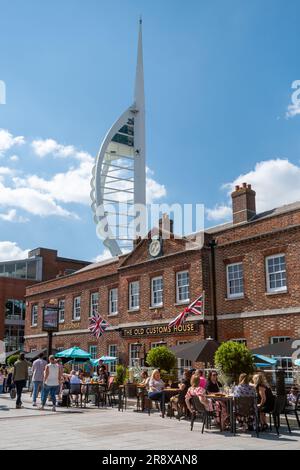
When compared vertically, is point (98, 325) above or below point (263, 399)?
above

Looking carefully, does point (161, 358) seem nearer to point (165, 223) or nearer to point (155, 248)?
point (155, 248)

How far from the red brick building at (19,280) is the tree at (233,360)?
33.1m

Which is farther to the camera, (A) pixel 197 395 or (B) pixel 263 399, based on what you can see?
(A) pixel 197 395

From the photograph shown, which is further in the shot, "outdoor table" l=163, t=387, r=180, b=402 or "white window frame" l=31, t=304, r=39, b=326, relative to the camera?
"white window frame" l=31, t=304, r=39, b=326

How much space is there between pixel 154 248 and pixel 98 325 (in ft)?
18.9

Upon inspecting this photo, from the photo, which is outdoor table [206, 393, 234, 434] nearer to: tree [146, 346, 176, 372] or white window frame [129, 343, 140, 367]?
tree [146, 346, 176, 372]

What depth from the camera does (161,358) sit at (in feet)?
62.4

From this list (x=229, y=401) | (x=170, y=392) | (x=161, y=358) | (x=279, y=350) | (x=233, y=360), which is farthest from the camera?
(x=161, y=358)

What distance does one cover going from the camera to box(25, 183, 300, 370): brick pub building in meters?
20.0

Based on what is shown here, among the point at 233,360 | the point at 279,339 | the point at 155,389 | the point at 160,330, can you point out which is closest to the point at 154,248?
the point at 160,330

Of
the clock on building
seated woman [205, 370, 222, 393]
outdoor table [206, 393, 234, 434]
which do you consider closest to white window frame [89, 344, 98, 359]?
the clock on building

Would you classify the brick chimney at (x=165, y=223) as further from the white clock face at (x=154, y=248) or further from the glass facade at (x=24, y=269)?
the glass facade at (x=24, y=269)

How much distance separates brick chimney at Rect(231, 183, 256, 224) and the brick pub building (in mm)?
44
